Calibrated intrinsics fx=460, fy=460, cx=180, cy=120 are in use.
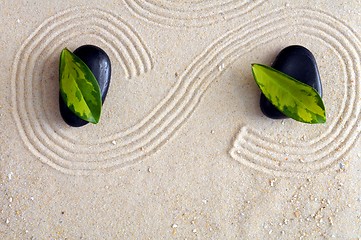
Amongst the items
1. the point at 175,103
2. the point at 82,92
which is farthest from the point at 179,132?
the point at 82,92

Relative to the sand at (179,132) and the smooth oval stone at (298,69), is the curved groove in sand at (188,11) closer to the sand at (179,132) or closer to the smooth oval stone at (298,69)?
the sand at (179,132)

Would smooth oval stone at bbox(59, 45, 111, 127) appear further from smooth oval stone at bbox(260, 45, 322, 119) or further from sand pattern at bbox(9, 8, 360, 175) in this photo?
smooth oval stone at bbox(260, 45, 322, 119)

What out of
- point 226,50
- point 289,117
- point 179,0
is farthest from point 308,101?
point 179,0

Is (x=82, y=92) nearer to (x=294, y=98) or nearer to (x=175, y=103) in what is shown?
(x=175, y=103)

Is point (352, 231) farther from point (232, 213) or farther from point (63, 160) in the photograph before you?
point (63, 160)

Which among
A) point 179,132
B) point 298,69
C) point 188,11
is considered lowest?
point 179,132

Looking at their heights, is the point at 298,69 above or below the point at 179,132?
above
